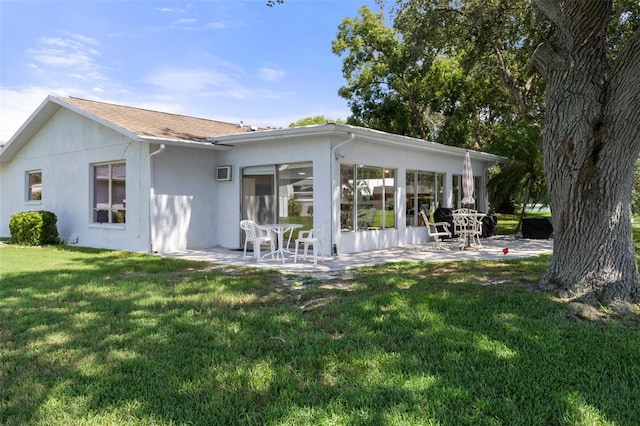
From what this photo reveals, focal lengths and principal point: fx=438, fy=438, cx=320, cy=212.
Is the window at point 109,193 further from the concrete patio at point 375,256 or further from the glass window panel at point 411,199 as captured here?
the glass window panel at point 411,199

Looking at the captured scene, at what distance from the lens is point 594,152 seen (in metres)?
5.08

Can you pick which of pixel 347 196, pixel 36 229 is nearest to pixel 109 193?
pixel 36 229

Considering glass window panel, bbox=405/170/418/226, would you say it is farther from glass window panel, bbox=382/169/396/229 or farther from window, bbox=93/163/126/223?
window, bbox=93/163/126/223

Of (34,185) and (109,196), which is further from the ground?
(34,185)

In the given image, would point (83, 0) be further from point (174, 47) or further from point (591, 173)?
point (591, 173)

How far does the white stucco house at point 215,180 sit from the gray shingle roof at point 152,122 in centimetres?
5

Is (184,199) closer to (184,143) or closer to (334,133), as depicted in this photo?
(184,143)

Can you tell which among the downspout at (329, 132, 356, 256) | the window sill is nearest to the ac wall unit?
the window sill

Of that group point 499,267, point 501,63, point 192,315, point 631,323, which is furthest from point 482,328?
point 501,63

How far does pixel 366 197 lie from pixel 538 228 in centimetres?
622

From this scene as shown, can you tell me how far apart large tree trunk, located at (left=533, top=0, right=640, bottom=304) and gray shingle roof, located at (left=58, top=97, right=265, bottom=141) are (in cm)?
833

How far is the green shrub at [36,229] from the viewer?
12.4 meters

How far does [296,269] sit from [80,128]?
338 inches

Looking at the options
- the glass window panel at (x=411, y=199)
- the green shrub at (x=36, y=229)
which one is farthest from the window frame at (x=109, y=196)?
the glass window panel at (x=411, y=199)
